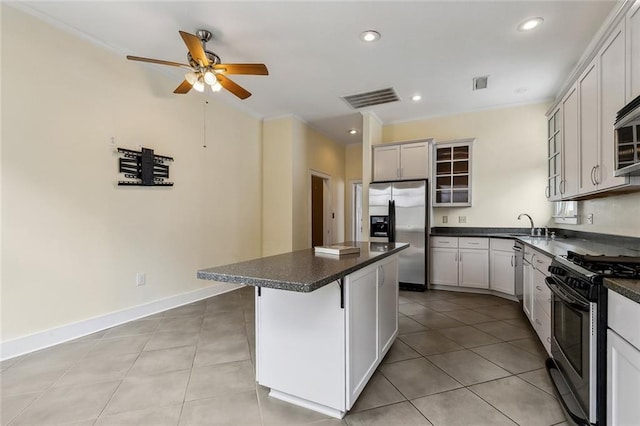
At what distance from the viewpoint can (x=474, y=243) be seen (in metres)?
4.26

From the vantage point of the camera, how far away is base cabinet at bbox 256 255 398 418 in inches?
65.4

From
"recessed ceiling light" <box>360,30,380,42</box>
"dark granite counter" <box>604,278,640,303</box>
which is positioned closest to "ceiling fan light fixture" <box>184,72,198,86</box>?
"recessed ceiling light" <box>360,30,380,42</box>

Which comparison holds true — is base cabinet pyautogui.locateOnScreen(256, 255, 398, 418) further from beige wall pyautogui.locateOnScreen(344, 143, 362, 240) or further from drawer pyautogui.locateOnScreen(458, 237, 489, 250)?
beige wall pyautogui.locateOnScreen(344, 143, 362, 240)

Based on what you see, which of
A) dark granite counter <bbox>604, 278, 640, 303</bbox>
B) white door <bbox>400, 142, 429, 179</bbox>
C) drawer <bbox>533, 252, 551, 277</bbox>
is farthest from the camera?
white door <bbox>400, 142, 429, 179</bbox>

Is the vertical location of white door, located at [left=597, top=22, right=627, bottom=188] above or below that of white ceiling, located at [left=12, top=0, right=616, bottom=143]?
below

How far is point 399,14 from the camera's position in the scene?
8.12 ft

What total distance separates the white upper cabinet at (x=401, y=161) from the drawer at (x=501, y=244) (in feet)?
4.31

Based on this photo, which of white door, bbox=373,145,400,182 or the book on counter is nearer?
the book on counter

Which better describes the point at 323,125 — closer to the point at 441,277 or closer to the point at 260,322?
the point at 441,277

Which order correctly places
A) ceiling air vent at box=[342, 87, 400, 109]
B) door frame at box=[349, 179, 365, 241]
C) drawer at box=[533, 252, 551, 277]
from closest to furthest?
drawer at box=[533, 252, 551, 277], ceiling air vent at box=[342, 87, 400, 109], door frame at box=[349, 179, 365, 241]

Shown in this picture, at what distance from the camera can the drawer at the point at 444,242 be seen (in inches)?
173

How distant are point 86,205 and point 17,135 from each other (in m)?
0.74

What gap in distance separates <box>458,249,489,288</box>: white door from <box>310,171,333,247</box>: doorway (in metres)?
2.96

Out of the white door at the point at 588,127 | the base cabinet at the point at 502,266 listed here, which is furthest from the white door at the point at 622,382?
the base cabinet at the point at 502,266
